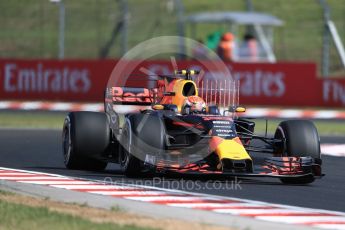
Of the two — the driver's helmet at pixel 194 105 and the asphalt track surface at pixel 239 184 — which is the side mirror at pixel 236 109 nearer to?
the driver's helmet at pixel 194 105

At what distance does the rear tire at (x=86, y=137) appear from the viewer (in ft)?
45.2

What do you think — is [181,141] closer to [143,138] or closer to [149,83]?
[143,138]

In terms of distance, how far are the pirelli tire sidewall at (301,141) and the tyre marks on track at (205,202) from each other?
2312mm

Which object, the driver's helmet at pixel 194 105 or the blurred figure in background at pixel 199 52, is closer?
the driver's helmet at pixel 194 105

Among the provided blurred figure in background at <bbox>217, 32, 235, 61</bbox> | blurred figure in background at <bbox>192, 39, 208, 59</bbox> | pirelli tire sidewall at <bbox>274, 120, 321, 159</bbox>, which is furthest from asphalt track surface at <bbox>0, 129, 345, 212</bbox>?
blurred figure in background at <bbox>192, 39, 208, 59</bbox>

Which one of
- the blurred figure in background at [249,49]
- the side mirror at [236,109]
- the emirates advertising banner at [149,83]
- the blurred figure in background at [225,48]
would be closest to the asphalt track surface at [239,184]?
the side mirror at [236,109]

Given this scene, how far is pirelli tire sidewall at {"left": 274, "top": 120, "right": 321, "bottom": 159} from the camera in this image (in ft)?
43.1

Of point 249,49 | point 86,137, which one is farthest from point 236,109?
point 249,49

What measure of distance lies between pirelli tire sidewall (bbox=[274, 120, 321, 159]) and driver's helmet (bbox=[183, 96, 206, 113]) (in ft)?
3.80

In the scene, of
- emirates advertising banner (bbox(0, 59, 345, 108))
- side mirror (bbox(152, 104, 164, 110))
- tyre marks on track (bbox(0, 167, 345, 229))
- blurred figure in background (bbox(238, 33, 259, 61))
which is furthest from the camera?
blurred figure in background (bbox(238, 33, 259, 61))

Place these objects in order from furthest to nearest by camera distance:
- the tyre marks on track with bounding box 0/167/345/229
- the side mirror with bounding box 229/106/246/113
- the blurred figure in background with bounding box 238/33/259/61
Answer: the blurred figure in background with bounding box 238/33/259/61, the side mirror with bounding box 229/106/246/113, the tyre marks on track with bounding box 0/167/345/229

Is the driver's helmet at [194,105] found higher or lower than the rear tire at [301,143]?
higher

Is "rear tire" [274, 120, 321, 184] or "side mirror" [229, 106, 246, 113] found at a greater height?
"side mirror" [229, 106, 246, 113]

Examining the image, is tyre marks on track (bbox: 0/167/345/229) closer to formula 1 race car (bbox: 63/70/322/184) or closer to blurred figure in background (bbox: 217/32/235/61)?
formula 1 race car (bbox: 63/70/322/184)
